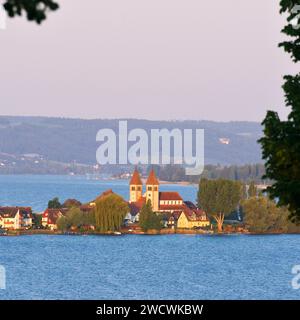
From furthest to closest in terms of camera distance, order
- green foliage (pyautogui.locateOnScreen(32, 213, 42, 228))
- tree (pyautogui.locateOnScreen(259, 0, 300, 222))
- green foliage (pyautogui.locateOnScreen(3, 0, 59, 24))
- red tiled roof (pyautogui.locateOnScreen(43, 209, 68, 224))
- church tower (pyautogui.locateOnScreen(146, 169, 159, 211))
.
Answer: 1. church tower (pyautogui.locateOnScreen(146, 169, 159, 211))
2. green foliage (pyautogui.locateOnScreen(32, 213, 42, 228))
3. red tiled roof (pyautogui.locateOnScreen(43, 209, 68, 224))
4. tree (pyautogui.locateOnScreen(259, 0, 300, 222))
5. green foliage (pyautogui.locateOnScreen(3, 0, 59, 24))

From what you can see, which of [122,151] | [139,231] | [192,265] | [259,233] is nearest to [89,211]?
[139,231]

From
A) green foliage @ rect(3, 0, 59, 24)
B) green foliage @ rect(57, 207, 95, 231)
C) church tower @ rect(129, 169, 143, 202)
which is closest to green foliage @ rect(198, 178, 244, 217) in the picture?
green foliage @ rect(57, 207, 95, 231)

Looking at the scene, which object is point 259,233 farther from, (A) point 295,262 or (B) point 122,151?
(B) point 122,151

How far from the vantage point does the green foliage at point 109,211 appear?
275 feet

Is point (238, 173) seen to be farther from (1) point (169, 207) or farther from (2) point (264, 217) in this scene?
(2) point (264, 217)

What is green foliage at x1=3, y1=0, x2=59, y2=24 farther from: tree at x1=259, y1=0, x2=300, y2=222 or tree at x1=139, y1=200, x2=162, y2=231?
tree at x1=139, y1=200, x2=162, y2=231

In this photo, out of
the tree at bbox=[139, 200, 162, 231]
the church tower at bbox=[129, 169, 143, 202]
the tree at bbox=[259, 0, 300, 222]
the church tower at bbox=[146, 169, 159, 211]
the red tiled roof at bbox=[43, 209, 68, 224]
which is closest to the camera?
the tree at bbox=[259, 0, 300, 222]

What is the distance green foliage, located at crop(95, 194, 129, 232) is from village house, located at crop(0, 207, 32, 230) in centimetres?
569

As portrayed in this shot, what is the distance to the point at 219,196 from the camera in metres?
88.6

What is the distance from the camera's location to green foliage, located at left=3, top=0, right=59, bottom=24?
7.66 meters

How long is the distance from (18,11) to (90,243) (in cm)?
7167

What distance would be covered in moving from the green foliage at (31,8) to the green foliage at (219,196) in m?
80.0

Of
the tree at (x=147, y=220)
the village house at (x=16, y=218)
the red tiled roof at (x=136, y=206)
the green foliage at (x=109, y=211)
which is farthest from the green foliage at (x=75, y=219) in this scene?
the red tiled roof at (x=136, y=206)

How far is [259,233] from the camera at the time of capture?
3435 inches
